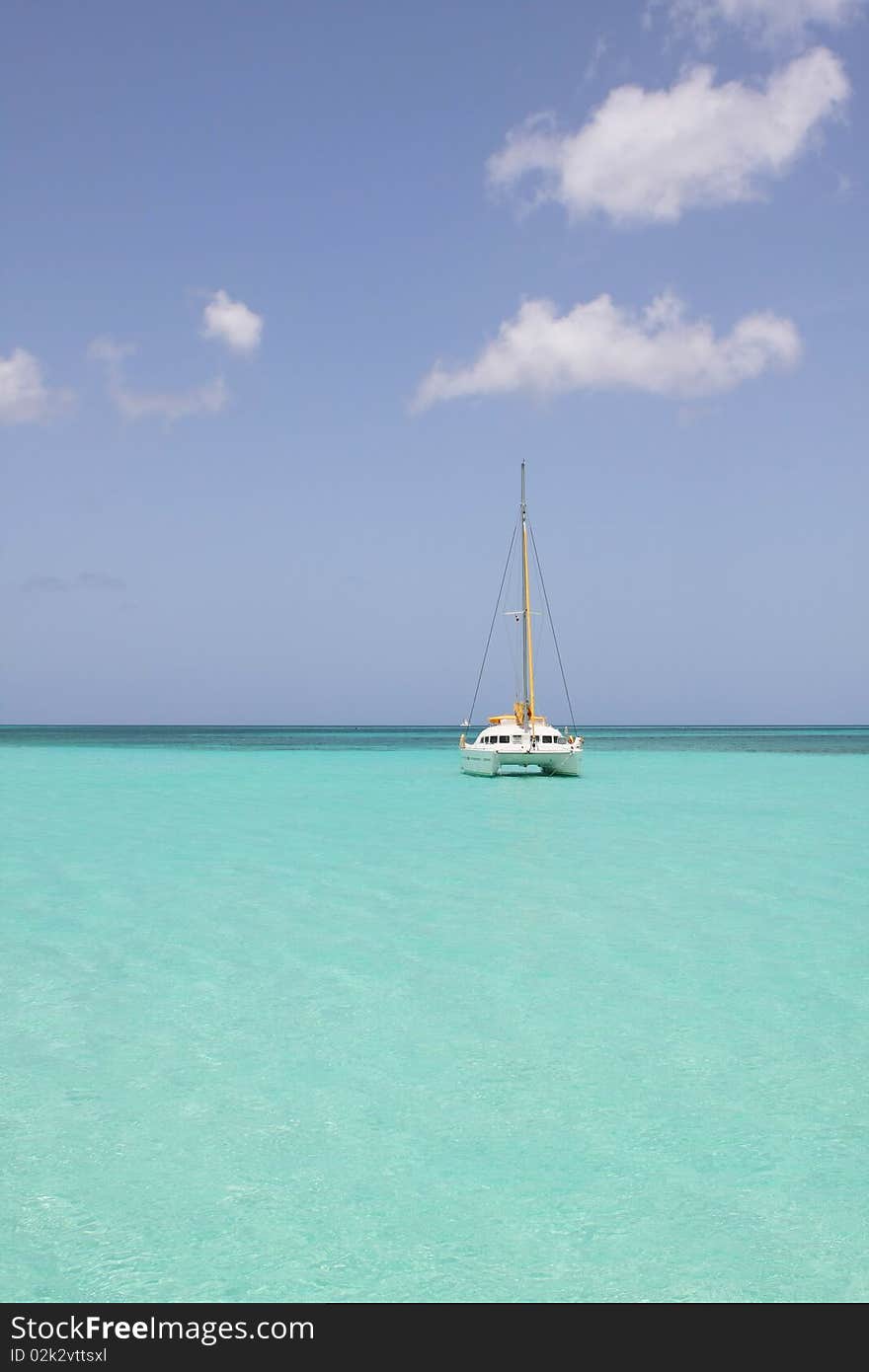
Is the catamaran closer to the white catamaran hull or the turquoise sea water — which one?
the white catamaran hull

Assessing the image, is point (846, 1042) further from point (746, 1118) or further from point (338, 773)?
point (338, 773)

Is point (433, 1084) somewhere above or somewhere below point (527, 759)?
below

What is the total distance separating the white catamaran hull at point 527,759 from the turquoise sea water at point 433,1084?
81.3ft

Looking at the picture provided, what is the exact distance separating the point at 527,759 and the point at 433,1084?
118 feet

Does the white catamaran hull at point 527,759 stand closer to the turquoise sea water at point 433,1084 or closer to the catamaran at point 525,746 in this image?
the catamaran at point 525,746

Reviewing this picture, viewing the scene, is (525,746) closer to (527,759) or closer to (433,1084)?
(527,759)

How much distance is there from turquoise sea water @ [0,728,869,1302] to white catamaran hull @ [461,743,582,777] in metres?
24.8

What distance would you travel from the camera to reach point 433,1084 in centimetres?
763

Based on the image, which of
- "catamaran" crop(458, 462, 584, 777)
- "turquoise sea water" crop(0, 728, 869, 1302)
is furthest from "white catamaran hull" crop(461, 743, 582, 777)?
"turquoise sea water" crop(0, 728, 869, 1302)

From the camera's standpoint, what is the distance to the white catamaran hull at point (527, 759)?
4324 cm

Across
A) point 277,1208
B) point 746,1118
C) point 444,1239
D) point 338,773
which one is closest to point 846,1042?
point 746,1118

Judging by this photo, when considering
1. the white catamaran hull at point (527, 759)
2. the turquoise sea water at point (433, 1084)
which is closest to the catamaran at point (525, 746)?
the white catamaran hull at point (527, 759)

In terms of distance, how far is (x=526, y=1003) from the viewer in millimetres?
9672

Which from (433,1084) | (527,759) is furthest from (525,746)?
(433,1084)
